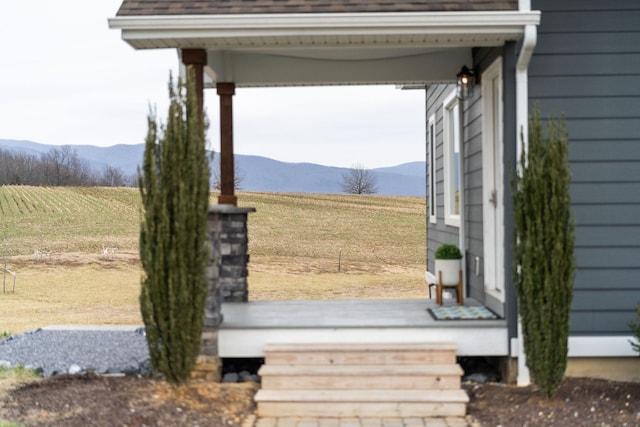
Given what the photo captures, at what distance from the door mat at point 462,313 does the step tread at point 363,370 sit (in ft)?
2.32

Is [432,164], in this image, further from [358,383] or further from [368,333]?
[358,383]

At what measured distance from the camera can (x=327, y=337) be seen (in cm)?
572

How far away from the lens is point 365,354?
5.47 m

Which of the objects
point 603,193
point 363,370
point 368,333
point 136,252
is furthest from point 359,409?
point 136,252

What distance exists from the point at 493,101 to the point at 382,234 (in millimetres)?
22288

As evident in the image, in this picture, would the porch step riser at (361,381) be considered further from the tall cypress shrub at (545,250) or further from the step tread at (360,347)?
the tall cypress shrub at (545,250)

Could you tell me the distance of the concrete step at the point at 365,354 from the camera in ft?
17.8

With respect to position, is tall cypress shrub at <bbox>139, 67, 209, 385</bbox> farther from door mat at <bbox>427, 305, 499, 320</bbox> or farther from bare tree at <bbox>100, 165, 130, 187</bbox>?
bare tree at <bbox>100, 165, 130, 187</bbox>

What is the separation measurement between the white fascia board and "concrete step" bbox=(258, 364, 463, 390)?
2467mm

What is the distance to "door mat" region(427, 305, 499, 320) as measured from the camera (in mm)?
5977

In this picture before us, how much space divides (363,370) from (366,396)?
0.26 m

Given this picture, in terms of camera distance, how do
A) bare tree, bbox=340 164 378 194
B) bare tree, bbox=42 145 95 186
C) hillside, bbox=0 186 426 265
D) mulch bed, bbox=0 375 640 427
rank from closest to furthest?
mulch bed, bbox=0 375 640 427
hillside, bbox=0 186 426 265
bare tree, bbox=340 164 378 194
bare tree, bbox=42 145 95 186

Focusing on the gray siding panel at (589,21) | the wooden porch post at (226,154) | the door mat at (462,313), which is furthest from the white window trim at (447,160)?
the gray siding panel at (589,21)

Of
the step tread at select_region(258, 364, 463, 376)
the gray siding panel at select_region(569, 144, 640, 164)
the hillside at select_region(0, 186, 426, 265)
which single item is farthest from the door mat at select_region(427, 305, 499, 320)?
the hillside at select_region(0, 186, 426, 265)
